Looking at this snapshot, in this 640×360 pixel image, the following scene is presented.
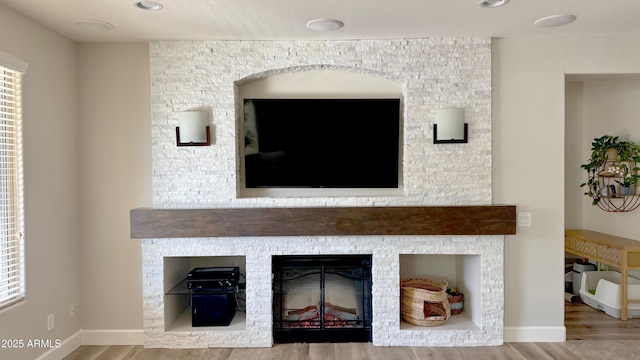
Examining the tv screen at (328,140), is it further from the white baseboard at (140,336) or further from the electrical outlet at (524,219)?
the white baseboard at (140,336)

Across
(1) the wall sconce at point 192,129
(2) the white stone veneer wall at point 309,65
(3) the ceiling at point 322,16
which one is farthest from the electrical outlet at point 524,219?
(1) the wall sconce at point 192,129

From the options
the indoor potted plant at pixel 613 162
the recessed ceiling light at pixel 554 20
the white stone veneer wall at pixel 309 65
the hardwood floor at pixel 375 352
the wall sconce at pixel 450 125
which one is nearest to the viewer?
the recessed ceiling light at pixel 554 20

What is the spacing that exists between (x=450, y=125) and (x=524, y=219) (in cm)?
104

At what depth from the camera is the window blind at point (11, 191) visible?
2.73 meters

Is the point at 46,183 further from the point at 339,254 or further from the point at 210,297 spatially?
the point at 339,254

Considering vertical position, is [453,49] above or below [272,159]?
above

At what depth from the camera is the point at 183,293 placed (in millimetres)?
3543

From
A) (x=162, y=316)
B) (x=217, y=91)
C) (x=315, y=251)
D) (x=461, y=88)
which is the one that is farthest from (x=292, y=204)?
(x=461, y=88)

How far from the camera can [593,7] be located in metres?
2.80

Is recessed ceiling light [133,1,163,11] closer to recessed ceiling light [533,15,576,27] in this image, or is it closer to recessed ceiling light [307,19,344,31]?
recessed ceiling light [307,19,344,31]

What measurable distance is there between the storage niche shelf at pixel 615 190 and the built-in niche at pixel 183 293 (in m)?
3.88

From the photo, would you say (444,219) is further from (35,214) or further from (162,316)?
(35,214)

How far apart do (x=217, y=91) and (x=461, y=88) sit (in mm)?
2026

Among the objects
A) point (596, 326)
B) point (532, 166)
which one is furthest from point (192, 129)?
point (596, 326)
